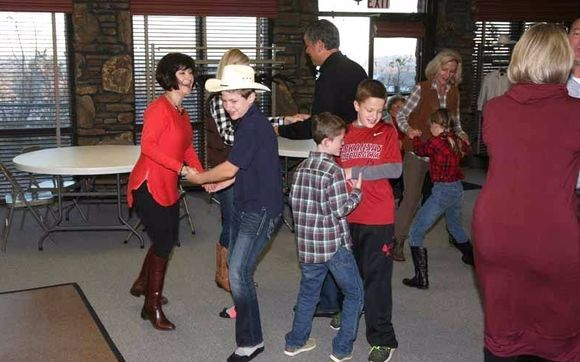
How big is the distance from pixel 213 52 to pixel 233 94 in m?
4.64

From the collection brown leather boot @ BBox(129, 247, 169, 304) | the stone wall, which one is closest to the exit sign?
the stone wall

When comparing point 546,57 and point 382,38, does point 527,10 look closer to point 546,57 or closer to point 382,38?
point 382,38

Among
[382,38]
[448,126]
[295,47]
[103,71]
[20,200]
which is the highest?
[382,38]

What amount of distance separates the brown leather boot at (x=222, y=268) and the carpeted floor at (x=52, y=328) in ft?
2.73

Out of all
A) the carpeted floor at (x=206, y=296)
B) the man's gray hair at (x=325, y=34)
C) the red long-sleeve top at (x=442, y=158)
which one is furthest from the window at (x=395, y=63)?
the man's gray hair at (x=325, y=34)

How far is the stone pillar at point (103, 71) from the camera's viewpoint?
6.73 m

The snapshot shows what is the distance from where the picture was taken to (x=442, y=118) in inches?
171

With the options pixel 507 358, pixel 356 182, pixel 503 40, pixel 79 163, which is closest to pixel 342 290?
pixel 356 182

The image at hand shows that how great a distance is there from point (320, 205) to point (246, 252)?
42cm

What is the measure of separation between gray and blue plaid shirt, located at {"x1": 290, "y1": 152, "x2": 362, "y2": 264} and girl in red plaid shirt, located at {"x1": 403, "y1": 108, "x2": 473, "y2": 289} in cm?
145

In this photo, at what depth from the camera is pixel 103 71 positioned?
685cm

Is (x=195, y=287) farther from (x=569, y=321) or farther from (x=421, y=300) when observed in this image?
(x=569, y=321)

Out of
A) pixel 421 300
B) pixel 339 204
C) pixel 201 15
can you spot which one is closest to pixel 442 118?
pixel 421 300

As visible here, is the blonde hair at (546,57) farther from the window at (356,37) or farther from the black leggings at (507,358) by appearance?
the window at (356,37)
